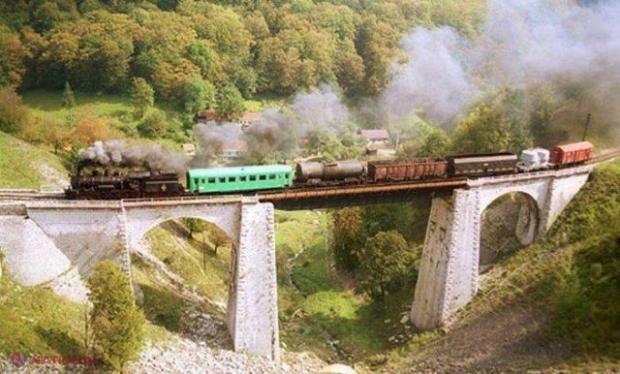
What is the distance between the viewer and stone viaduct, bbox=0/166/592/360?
3747 centimetres

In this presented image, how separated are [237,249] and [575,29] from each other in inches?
2540

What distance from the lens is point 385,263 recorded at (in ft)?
167

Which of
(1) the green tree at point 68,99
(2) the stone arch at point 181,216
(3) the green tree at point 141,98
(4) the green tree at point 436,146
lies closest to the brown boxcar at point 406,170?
(2) the stone arch at point 181,216

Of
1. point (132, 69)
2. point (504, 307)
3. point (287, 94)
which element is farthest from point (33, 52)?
point (504, 307)

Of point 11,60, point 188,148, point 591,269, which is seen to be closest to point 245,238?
point 591,269

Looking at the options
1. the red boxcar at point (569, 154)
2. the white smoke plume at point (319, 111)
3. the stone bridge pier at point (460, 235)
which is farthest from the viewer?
the white smoke plume at point (319, 111)

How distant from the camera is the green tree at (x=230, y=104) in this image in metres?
81.1

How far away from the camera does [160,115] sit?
76.6 m

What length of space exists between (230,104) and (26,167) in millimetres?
34619

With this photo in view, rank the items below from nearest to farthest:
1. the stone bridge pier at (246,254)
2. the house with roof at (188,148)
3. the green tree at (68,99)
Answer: the stone bridge pier at (246,254) → the house with roof at (188,148) → the green tree at (68,99)

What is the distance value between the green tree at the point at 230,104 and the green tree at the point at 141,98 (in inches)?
345

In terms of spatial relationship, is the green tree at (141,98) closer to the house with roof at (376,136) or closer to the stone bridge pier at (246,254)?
the house with roof at (376,136)

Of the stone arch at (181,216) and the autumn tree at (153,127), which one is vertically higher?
the autumn tree at (153,127)

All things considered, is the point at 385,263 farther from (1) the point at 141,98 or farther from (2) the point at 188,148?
(1) the point at 141,98
